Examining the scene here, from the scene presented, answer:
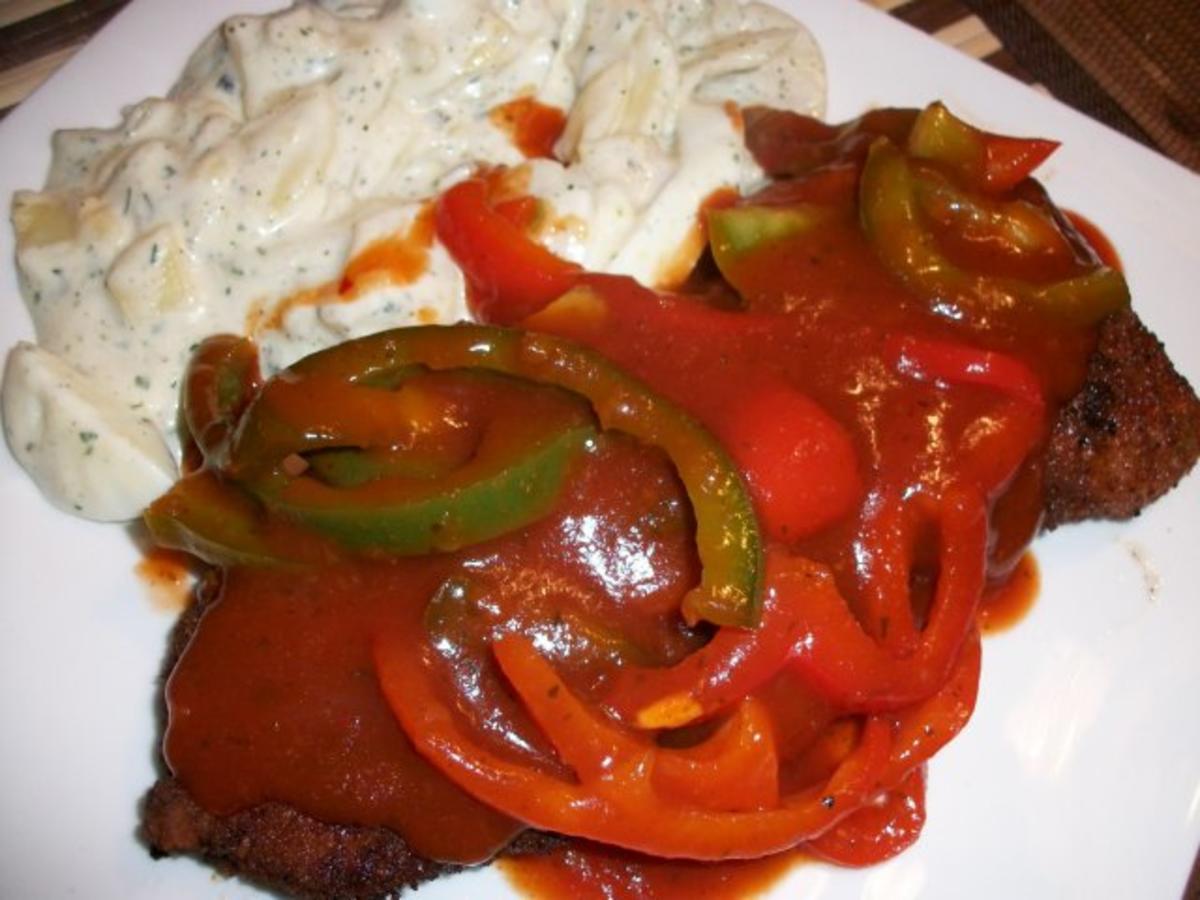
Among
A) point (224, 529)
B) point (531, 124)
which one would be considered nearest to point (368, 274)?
point (531, 124)

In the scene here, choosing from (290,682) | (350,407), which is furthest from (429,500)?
(290,682)

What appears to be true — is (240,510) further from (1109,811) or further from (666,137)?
(1109,811)

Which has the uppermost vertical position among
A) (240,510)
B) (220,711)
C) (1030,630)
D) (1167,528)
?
(1167,528)

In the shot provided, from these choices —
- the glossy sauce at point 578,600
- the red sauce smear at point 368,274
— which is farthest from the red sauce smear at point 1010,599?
the red sauce smear at point 368,274

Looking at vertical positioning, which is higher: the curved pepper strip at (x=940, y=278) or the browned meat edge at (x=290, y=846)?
the curved pepper strip at (x=940, y=278)

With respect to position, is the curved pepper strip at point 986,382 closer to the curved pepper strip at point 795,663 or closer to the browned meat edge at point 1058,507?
the browned meat edge at point 1058,507

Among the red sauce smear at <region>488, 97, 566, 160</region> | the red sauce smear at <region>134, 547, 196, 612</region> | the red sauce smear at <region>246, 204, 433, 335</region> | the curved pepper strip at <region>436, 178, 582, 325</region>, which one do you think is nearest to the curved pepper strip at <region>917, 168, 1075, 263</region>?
the curved pepper strip at <region>436, 178, 582, 325</region>

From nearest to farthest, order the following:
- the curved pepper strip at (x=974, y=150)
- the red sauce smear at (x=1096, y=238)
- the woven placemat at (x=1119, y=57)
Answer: the curved pepper strip at (x=974, y=150) < the red sauce smear at (x=1096, y=238) < the woven placemat at (x=1119, y=57)
